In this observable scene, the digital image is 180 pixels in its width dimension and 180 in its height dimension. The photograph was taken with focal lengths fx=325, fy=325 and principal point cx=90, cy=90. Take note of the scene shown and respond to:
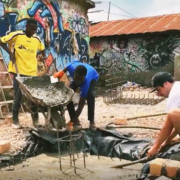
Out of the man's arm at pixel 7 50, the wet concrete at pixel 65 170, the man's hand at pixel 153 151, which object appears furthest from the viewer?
the man's arm at pixel 7 50

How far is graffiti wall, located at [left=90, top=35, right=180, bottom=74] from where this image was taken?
16531 mm

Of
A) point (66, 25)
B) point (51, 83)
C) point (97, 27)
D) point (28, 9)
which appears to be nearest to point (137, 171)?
point (51, 83)

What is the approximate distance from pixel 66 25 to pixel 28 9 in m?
2.18

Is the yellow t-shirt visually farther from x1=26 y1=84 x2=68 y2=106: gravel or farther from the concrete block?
the concrete block

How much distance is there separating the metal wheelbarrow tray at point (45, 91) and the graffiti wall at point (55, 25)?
283 cm

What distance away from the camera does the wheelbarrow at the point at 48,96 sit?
5.41 m

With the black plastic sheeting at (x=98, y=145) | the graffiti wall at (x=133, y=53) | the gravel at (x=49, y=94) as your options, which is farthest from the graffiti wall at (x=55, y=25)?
the graffiti wall at (x=133, y=53)

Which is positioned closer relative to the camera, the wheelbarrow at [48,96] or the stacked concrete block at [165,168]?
the stacked concrete block at [165,168]

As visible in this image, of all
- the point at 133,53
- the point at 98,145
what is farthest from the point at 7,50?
the point at 133,53

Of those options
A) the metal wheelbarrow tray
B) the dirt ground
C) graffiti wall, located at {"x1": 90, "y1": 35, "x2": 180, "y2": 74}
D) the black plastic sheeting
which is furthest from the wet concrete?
graffiti wall, located at {"x1": 90, "y1": 35, "x2": 180, "y2": 74}

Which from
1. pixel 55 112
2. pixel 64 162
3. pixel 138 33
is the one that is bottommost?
pixel 64 162

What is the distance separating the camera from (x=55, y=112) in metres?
5.55

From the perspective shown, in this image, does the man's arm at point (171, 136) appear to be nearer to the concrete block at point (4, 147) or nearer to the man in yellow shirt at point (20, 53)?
the concrete block at point (4, 147)

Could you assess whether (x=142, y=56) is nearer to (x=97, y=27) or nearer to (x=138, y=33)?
(x=138, y=33)
